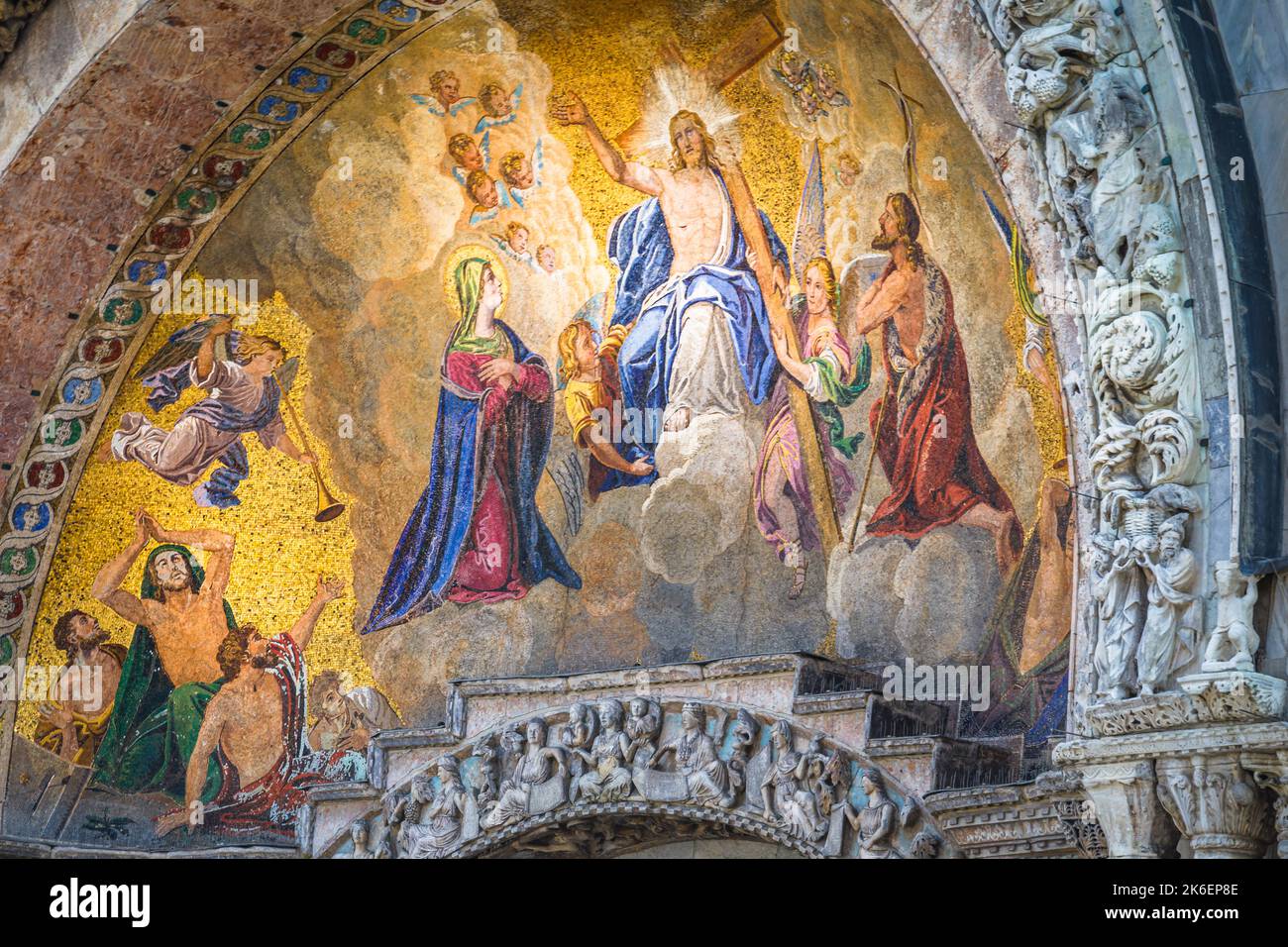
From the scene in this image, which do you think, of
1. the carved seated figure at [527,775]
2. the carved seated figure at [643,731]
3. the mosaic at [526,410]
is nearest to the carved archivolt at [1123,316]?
the mosaic at [526,410]

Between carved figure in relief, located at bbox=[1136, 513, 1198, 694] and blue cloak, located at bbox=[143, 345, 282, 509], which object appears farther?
blue cloak, located at bbox=[143, 345, 282, 509]

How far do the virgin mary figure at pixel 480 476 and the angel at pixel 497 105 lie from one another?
30.1 inches

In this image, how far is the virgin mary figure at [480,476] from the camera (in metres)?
11.9

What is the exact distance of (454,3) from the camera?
11422 millimetres

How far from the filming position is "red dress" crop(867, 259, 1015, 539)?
9.97m

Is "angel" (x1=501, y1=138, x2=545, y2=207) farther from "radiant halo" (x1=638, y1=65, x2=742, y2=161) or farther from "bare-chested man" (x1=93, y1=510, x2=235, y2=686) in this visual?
"bare-chested man" (x1=93, y1=510, x2=235, y2=686)

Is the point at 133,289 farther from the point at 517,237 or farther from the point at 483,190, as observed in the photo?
the point at 517,237

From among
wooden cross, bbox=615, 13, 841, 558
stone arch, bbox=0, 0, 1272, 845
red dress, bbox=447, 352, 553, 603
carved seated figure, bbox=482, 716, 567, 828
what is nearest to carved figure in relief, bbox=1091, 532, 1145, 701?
stone arch, bbox=0, 0, 1272, 845

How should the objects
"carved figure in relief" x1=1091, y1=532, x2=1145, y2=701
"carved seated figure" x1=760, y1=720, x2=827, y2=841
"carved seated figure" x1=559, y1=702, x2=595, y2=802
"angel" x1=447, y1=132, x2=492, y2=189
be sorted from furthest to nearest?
"angel" x1=447, y1=132, x2=492, y2=189 < "carved seated figure" x1=559, y1=702, x2=595, y2=802 < "carved seated figure" x1=760, y1=720, x2=827, y2=841 < "carved figure in relief" x1=1091, y1=532, x2=1145, y2=701

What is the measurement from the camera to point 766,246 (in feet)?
36.0

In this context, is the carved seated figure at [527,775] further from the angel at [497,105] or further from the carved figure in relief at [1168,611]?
the carved figure in relief at [1168,611]

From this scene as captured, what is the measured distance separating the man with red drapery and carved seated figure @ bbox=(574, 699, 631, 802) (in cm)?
159

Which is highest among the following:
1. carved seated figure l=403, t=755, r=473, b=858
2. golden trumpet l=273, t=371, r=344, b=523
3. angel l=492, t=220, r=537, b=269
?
angel l=492, t=220, r=537, b=269

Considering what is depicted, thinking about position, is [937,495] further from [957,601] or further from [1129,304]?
[1129,304]
